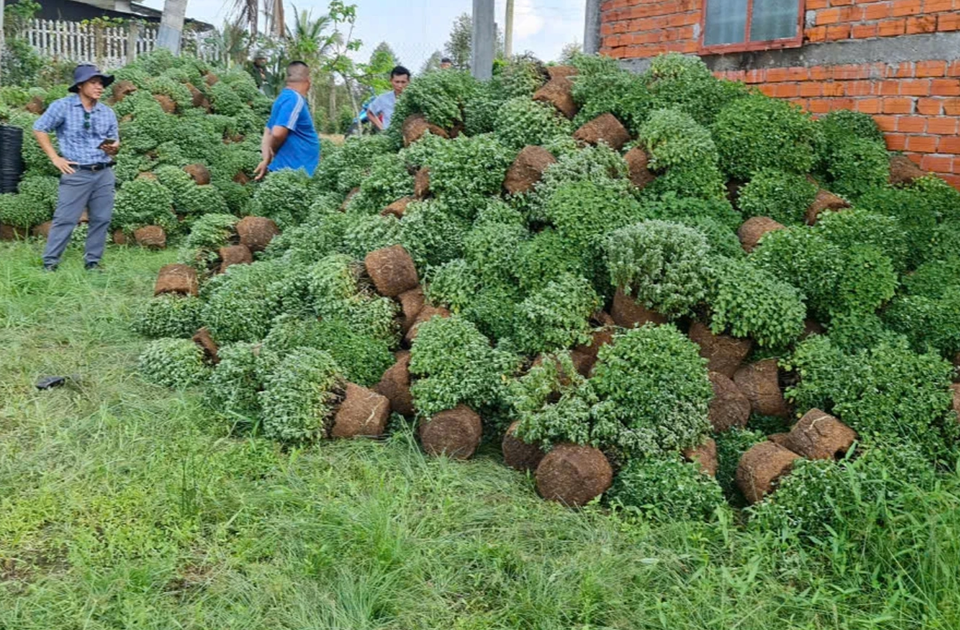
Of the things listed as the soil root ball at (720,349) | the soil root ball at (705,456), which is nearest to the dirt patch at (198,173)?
the soil root ball at (720,349)

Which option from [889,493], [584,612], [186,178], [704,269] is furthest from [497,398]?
[186,178]

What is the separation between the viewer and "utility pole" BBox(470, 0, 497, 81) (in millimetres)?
9594

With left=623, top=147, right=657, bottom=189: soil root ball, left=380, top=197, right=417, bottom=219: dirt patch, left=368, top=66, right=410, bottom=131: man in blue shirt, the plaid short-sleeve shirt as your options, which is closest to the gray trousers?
the plaid short-sleeve shirt

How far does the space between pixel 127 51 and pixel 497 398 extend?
20.1 meters

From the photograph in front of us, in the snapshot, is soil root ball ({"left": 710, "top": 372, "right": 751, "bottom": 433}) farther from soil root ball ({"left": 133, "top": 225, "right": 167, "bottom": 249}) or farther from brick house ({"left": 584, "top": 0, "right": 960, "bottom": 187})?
soil root ball ({"left": 133, "top": 225, "right": 167, "bottom": 249})

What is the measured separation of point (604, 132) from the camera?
5.64m

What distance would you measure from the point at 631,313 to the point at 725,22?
167 inches

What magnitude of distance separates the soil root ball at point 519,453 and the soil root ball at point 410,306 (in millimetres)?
1130

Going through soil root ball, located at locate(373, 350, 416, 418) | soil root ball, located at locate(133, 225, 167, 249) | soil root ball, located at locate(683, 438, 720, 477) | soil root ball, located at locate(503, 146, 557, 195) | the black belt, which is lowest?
soil root ball, located at locate(683, 438, 720, 477)

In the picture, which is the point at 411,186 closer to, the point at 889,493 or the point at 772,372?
the point at 772,372

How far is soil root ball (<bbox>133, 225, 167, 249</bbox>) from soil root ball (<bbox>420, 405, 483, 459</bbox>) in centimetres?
562

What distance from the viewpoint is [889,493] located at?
3.53 meters

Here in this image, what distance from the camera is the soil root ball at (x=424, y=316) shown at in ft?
16.1

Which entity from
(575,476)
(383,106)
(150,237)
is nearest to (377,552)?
(575,476)
